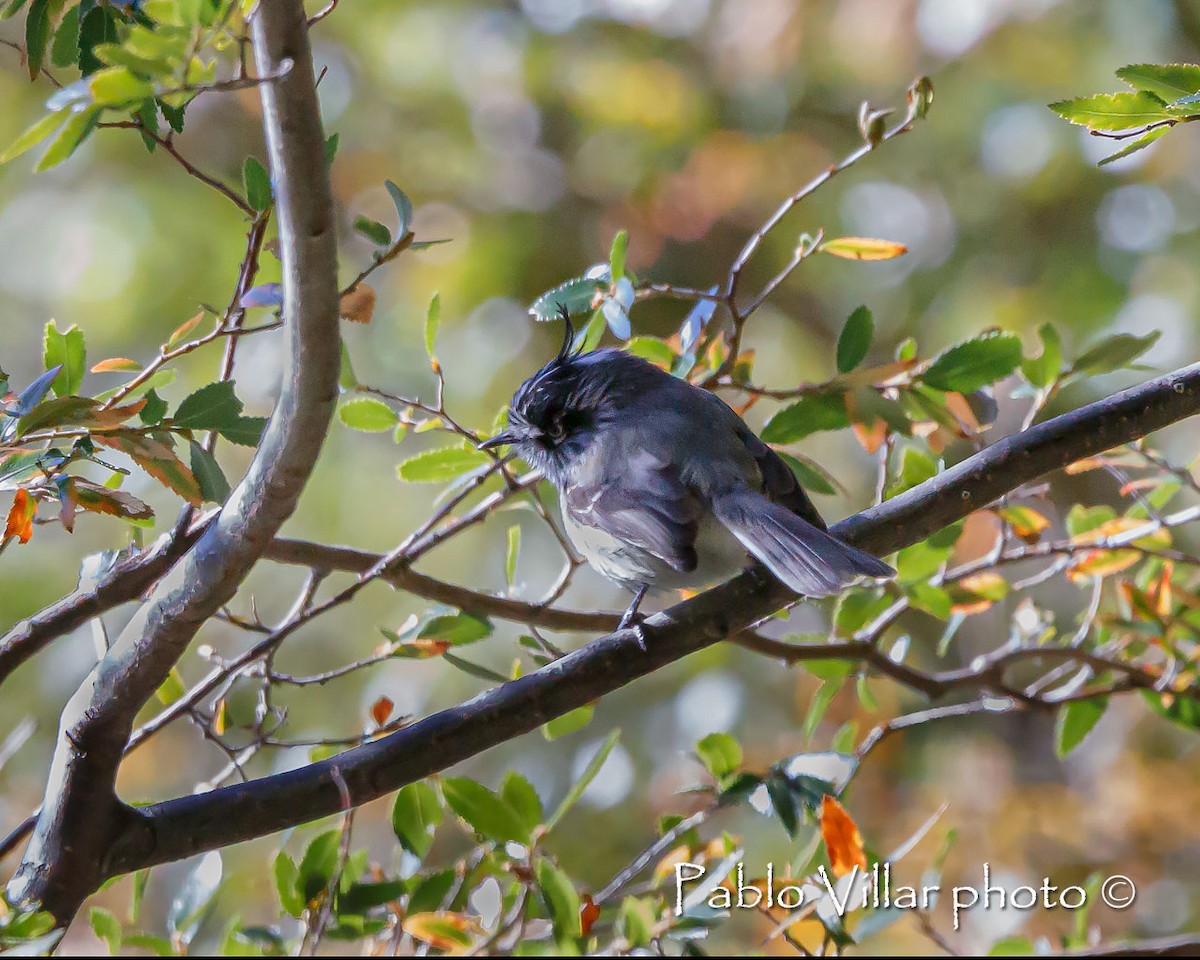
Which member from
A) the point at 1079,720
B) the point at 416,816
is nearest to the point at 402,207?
the point at 416,816

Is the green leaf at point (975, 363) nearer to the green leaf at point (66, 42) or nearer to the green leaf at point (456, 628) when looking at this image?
the green leaf at point (456, 628)

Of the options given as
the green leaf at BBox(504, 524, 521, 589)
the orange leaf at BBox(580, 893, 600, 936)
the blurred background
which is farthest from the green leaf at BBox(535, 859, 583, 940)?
the blurred background

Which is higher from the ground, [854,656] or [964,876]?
[964,876]

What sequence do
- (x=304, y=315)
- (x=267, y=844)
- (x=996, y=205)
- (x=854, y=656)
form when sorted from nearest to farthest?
(x=304, y=315) → (x=854, y=656) → (x=267, y=844) → (x=996, y=205)

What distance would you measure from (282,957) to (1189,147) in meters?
5.39

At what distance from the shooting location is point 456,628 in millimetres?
2059

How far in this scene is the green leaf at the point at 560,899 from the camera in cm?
193

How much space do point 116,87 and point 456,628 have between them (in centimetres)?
123

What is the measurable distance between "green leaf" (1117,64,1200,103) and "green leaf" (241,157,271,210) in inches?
49.3

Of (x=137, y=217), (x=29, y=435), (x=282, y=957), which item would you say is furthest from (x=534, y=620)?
(x=137, y=217)

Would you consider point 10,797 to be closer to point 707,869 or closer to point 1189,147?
point 707,869

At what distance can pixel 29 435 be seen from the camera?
145cm

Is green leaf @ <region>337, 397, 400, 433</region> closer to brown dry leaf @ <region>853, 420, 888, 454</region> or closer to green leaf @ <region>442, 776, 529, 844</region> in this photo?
green leaf @ <region>442, 776, 529, 844</region>

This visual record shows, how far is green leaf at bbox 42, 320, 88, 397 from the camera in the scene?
1.69 metres
